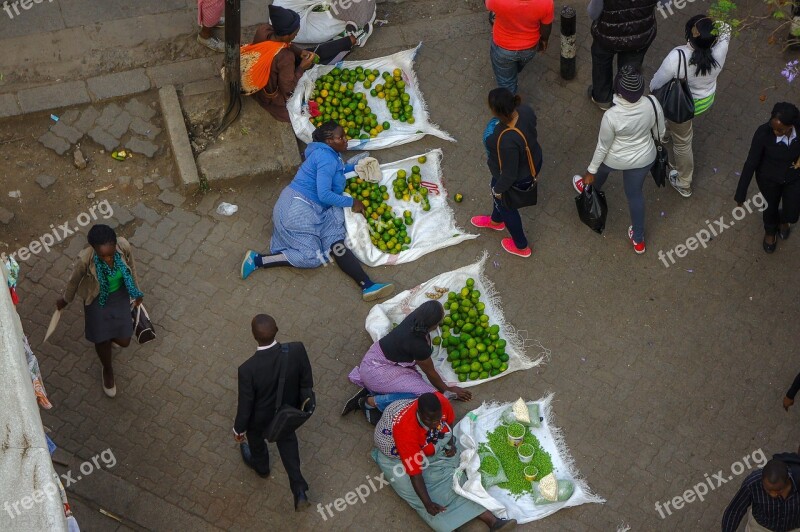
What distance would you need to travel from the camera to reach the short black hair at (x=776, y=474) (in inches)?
267

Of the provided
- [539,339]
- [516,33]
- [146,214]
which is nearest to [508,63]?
[516,33]

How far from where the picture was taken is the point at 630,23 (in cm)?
937

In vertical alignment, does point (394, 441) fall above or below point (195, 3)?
below

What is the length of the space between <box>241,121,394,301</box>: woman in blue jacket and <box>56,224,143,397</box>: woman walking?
1.23m

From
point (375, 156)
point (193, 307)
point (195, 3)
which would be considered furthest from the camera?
point (195, 3)

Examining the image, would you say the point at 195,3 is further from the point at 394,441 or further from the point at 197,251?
the point at 394,441

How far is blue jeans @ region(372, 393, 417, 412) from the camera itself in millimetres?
8266

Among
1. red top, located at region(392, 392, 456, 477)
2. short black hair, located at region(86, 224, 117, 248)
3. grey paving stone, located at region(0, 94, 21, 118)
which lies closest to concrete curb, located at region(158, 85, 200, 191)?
grey paving stone, located at region(0, 94, 21, 118)

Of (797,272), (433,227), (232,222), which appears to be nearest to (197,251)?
(232,222)

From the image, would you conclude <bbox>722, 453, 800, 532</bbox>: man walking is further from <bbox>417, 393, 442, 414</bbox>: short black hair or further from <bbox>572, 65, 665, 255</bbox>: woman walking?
<bbox>572, 65, 665, 255</bbox>: woman walking

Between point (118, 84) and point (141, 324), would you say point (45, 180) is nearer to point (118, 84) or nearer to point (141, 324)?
point (118, 84)

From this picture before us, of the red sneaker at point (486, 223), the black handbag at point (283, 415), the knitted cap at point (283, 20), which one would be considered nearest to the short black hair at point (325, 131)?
the knitted cap at point (283, 20)

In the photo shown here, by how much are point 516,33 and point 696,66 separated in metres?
1.67

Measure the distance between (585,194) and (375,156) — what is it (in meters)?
2.13
